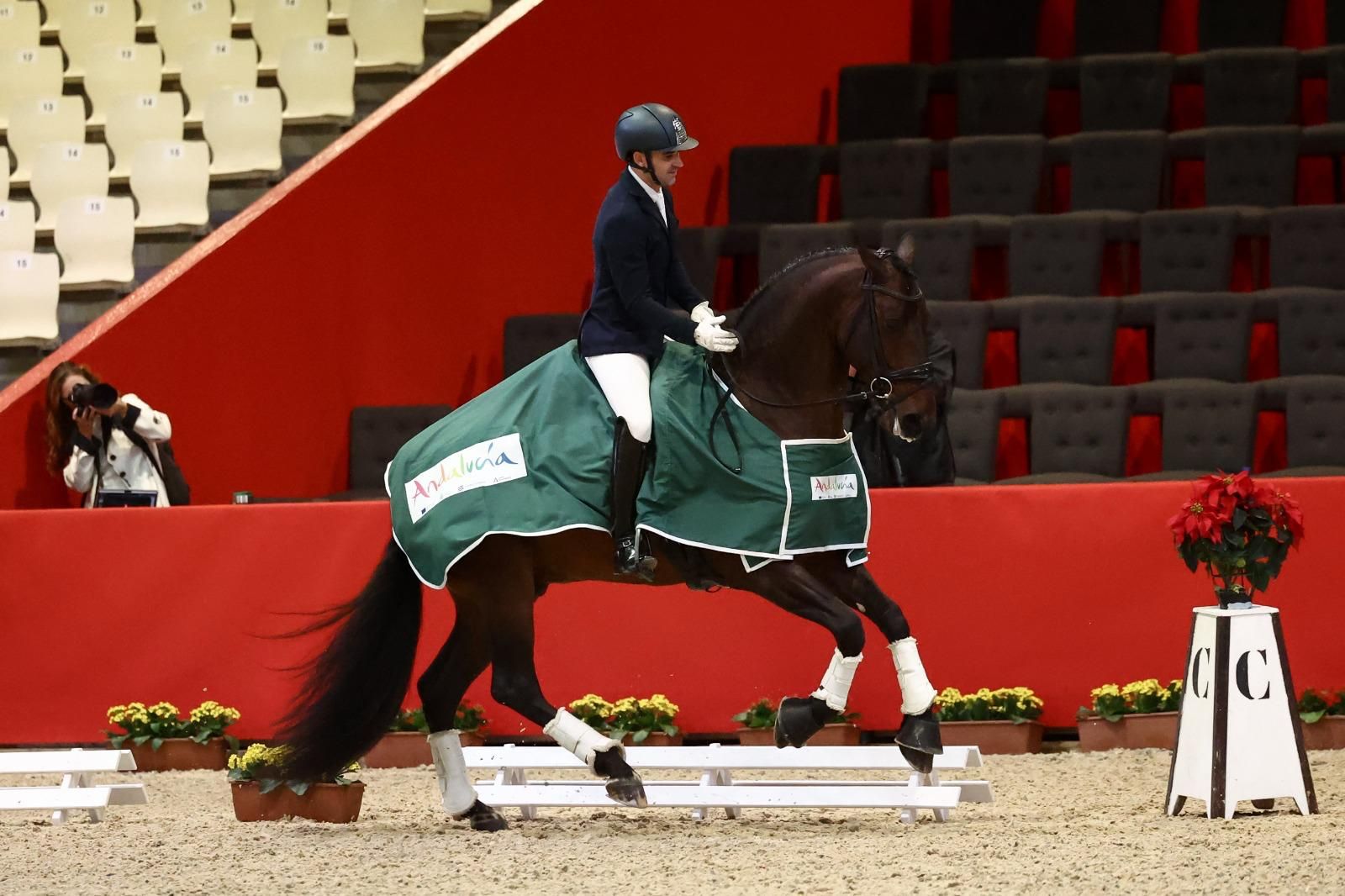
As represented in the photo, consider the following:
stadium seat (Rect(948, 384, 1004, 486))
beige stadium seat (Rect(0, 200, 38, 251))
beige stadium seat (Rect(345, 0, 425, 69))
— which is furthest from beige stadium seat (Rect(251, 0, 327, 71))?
stadium seat (Rect(948, 384, 1004, 486))

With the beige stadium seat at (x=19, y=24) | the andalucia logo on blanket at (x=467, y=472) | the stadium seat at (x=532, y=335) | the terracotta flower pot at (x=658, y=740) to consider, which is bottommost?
the terracotta flower pot at (x=658, y=740)

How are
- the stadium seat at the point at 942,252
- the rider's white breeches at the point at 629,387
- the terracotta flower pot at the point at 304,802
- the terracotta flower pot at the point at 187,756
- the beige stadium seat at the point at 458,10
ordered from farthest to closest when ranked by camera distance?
1. the beige stadium seat at the point at 458,10
2. the stadium seat at the point at 942,252
3. the terracotta flower pot at the point at 187,756
4. the terracotta flower pot at the point at 304,802
5. the rider's white breeches at the point at 629,387

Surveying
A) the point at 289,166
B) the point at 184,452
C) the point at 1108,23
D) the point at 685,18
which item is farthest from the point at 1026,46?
the point at 184,452

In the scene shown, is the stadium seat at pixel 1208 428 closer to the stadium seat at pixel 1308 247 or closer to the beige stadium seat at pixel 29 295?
the stadium seat at pixel 1308 247

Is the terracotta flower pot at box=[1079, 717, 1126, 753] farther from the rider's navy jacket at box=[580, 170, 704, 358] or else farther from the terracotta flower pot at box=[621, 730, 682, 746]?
the rider's navy jacket at box=[580, 170, 704, 358]

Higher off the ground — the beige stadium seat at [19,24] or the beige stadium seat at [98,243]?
the beige stadium seat at [19,24]

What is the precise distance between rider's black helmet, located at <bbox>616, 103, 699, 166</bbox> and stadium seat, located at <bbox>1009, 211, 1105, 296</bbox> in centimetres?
487

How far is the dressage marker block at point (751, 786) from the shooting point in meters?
5.50

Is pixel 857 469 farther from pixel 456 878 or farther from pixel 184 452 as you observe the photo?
pixel 184 452

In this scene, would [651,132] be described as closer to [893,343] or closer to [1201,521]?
[893,343]

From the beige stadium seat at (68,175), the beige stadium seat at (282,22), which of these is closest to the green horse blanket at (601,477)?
the beige stadium seat at (68,175)

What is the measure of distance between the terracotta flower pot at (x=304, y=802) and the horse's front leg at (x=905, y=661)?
1.75m

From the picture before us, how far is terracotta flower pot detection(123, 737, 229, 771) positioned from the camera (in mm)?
7602

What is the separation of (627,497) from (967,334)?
14.8ft
